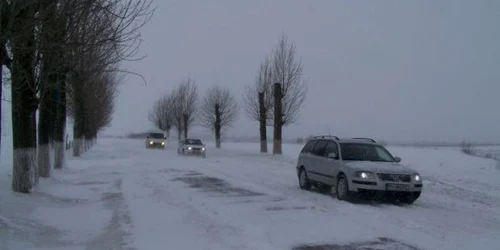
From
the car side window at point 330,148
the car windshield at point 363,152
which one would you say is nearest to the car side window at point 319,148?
the car side window at point 330,148

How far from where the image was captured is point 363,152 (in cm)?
1407

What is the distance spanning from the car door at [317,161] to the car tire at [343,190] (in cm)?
114

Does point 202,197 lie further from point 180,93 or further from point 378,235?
point 180,93

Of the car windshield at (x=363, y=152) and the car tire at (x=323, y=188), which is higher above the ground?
the car windshield at (x=363, y=152)

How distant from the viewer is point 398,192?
40.2 ft

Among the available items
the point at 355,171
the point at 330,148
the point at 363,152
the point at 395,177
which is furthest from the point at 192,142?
the point at 395,177

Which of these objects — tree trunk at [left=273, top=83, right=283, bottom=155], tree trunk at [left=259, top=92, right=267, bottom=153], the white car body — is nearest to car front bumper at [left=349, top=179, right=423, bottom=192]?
tree trunk at [left=273, top=83, right=283, bottom=155]

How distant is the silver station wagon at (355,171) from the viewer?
1227cm

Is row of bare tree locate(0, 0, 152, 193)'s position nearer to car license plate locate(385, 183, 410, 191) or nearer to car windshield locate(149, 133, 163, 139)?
car license plate locate(385, 183, 410, 191)

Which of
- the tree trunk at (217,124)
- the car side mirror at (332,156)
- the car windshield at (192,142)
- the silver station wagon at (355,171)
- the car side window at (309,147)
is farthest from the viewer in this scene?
the tree trunk at (217,124)

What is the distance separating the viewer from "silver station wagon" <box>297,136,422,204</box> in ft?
40.3

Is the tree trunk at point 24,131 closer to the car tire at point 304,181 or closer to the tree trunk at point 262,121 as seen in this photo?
the car tire at point 304,181

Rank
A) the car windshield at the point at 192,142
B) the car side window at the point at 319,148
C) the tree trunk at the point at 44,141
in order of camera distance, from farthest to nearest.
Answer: the car windshield at the point at 192,142 → the tree trunk at the point at 44,141 → the car side window at the point at 319,148

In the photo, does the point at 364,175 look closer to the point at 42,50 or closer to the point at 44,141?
the point at 42,50
